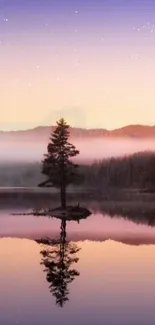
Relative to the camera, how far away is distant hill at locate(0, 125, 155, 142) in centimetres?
1345

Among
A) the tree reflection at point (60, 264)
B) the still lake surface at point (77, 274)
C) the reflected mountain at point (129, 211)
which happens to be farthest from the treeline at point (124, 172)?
the tree reflection at point (60, 264)

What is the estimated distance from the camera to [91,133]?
13.7 metres

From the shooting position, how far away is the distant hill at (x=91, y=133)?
13445 mm

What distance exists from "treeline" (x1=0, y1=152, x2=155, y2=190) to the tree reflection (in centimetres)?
215

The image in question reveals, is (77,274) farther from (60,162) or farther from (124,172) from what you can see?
(60,162)

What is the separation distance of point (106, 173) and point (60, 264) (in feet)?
18.1

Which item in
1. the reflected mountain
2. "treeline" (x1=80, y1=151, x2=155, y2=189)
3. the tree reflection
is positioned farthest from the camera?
the reflected mountain

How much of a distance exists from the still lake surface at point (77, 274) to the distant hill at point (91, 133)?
2.23m

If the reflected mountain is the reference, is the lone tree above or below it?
above

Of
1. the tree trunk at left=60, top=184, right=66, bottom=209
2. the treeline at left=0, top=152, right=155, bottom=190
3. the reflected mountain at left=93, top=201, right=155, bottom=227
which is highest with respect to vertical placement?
the treeline at left=0, top=152, right=155, bottom=190

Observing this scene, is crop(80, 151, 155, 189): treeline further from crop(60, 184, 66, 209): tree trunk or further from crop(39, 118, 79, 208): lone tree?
crop(60, 184, 66, 209): tree trunk

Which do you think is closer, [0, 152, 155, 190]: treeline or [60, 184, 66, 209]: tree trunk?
[0, 152, 155, 190]: treeline

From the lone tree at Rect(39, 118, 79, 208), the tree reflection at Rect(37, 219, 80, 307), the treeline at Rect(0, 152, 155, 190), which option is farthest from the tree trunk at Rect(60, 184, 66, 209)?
the tree reflection at Rect(37, 219, 80, 307)

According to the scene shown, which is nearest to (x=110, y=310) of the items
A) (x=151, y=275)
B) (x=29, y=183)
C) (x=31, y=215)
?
(x=151, y=275)
